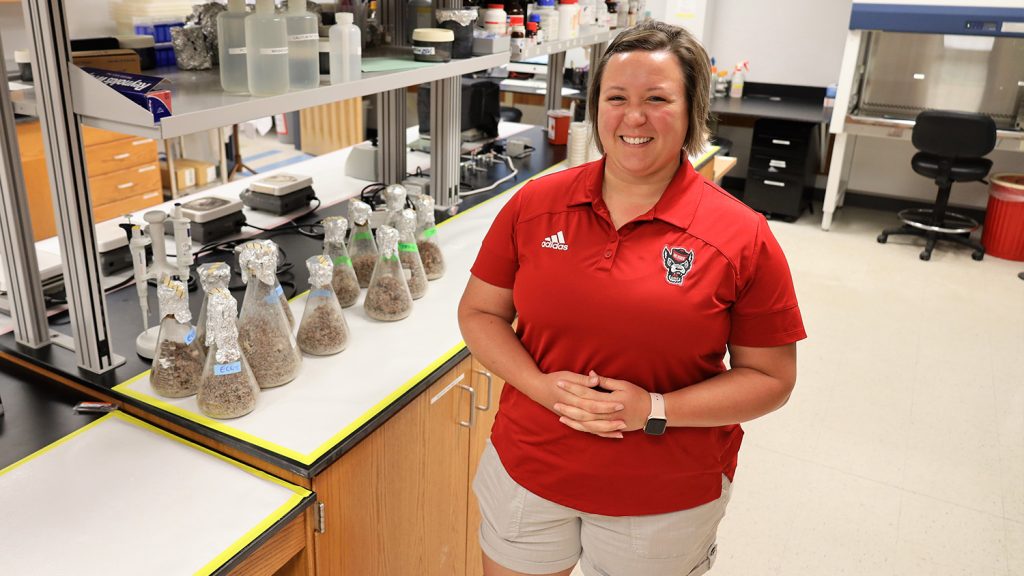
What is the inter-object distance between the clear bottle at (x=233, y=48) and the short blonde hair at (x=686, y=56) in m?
0.74

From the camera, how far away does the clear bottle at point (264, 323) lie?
1.51 metres

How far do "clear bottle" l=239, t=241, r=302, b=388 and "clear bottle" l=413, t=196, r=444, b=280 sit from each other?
0.63 metres

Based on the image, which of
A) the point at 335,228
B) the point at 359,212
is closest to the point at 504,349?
the point at 335,228

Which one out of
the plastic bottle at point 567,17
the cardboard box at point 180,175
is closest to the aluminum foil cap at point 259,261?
the plastic bottle at point 567,17

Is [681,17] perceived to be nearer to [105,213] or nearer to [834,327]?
[834,327]

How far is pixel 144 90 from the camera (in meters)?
1.30

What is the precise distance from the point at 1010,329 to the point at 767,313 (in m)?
3.62

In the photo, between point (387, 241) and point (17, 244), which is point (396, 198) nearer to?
point (387, 241)

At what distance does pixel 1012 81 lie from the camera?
→ 5.57 meters

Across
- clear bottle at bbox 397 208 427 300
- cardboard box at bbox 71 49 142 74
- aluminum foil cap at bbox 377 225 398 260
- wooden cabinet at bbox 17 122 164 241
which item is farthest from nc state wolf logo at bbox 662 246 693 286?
wooden cabinet at bbox 17 122 164 241

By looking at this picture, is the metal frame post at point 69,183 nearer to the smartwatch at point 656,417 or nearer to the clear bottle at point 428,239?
the clear bottle at point 428,239

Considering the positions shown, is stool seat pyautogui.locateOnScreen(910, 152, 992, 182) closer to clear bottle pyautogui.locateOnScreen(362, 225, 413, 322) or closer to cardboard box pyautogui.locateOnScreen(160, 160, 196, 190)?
clear bottle pyautogui.locateOnScreen(362, 225, 413, 322)

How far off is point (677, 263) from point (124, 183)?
450 cm

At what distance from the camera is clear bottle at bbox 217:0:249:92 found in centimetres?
159
